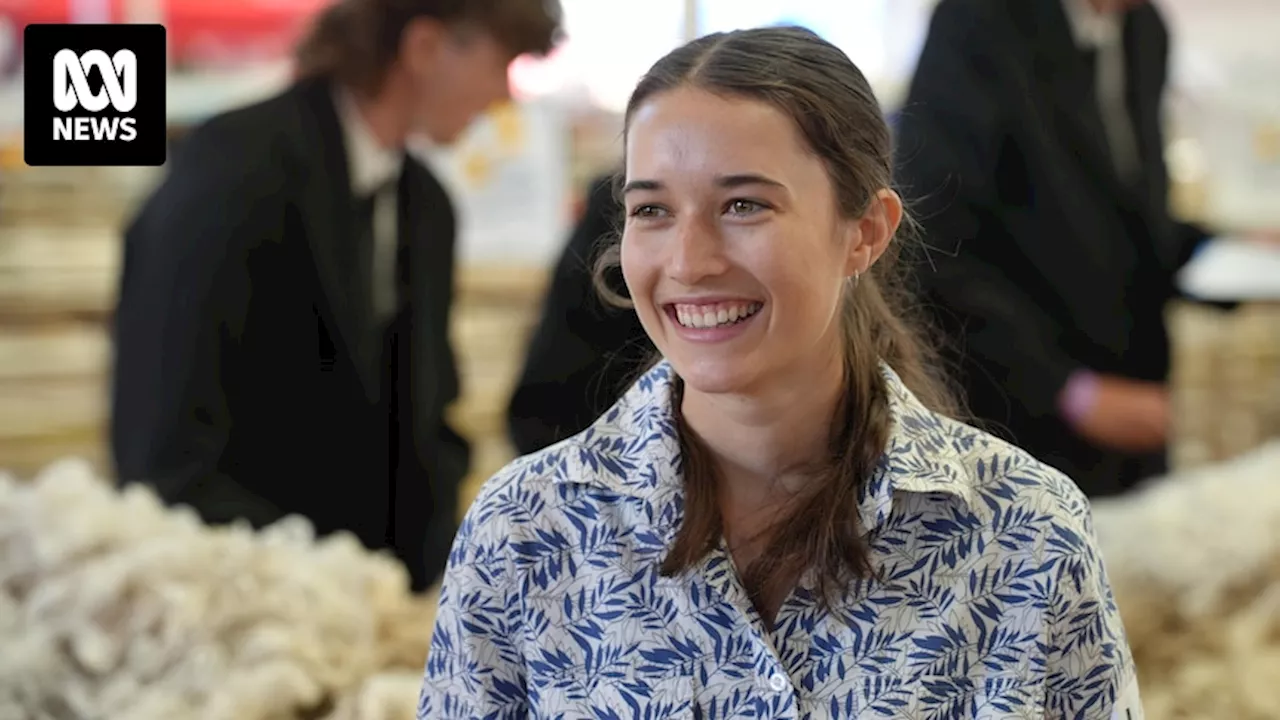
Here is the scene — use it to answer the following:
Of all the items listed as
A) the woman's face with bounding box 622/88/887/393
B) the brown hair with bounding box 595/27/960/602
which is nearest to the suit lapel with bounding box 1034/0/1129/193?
the brown hair with bounding box 595/27/960/602

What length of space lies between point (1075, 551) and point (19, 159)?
3.33 ft

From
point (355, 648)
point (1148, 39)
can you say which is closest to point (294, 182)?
point (355, 648)

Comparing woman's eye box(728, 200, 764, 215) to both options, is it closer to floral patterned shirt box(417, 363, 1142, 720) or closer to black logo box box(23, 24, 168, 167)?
floral patterned shirt box(417, 363, 1142, 720)

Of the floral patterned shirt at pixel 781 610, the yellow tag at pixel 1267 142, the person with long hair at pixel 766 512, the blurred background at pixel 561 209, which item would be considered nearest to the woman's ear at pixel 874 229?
the person with long hair at pixel 766 512

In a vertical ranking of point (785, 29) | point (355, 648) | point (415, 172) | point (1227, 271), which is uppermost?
point (785, 29)

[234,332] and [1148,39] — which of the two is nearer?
[234,332]

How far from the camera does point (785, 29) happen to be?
0.89 metres

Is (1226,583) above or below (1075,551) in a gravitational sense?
below

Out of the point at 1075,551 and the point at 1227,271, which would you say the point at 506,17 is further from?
the point at 1227,271

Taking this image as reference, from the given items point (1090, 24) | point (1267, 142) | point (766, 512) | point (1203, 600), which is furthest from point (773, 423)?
point (1267, 142)

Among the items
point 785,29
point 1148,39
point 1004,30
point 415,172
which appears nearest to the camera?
point 785,29

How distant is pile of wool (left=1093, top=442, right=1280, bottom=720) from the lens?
1.55m

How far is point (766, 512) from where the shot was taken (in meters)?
0.94

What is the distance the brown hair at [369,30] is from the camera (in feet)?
4.96
